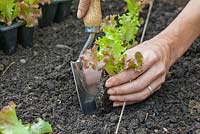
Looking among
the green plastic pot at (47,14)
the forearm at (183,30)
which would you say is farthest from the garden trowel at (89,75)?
the green plastic pot at (47,14)

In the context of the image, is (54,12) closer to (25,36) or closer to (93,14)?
(25,36)

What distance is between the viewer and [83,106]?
6.39ft

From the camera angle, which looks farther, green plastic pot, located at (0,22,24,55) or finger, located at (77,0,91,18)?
green plastic pot, located at (0,22,24,55)

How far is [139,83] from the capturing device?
6.00ft

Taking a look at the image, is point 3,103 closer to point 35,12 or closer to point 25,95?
point 25,95

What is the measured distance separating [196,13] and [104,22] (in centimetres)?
40

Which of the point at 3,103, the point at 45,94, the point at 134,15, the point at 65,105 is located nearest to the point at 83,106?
the point at 65,105

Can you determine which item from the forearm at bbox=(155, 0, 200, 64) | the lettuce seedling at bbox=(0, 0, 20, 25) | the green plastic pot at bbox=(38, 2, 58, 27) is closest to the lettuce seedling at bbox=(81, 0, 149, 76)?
the forearm at bbox=(155, 0, 200, 64)

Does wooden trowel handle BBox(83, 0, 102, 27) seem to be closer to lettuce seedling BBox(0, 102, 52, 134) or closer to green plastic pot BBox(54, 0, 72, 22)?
lettuce seedling BBox(0, 102, 52, 134)

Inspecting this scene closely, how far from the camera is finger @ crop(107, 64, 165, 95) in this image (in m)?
1.83

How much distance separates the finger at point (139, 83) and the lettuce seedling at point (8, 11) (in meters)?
0.74

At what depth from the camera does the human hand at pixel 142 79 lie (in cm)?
183

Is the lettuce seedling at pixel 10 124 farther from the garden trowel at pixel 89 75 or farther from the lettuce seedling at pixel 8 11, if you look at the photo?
the lettuce seedling at pixel 8 11

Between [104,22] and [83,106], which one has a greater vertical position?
[104,22]
